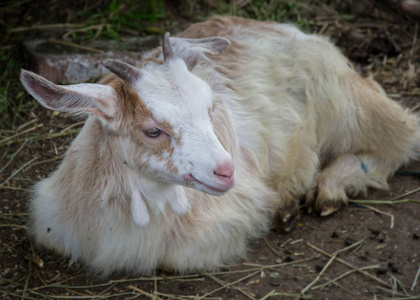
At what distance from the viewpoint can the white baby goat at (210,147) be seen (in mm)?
3467

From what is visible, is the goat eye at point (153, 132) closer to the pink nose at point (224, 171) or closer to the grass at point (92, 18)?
the pink nose at point (224, 171)

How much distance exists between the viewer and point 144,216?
369cm

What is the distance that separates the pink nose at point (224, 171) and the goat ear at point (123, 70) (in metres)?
0.72

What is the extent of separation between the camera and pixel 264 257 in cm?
441

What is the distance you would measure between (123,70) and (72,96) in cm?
32

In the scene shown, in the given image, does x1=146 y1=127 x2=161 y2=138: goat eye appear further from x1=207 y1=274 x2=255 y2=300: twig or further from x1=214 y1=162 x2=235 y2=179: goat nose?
x1=207 y1=274 x2=255 y2=300: twig

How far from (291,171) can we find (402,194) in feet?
3.12

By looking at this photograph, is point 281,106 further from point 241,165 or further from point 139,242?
point 139,242

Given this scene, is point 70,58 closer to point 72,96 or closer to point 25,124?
point 25,124

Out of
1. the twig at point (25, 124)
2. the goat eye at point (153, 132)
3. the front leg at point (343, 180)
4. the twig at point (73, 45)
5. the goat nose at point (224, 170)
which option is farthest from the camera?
the twig at point (73, 45)

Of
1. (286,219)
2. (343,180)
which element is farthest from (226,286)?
(343,180)

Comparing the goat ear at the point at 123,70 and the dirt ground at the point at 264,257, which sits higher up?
the goat ear at the point at 123,70

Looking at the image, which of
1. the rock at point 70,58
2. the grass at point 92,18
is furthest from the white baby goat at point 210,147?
the grass at point 92,18

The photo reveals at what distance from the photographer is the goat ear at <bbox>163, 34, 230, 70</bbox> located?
420 cm
